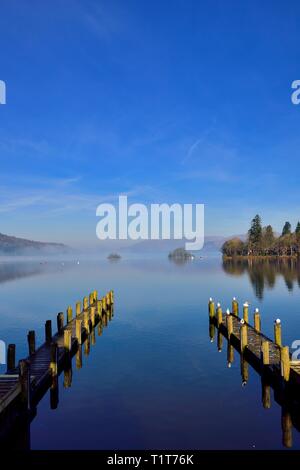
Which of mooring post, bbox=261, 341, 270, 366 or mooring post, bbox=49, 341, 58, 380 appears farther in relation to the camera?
mooring post, bbox=261, 341, 270, 366

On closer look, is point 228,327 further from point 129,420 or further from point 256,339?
point 129,420

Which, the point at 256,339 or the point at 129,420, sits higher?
the point at 256,339

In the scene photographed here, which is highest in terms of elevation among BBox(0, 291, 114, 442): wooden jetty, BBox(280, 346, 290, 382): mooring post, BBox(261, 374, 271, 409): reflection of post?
BBox(280, 346, 290, 382): mooring post

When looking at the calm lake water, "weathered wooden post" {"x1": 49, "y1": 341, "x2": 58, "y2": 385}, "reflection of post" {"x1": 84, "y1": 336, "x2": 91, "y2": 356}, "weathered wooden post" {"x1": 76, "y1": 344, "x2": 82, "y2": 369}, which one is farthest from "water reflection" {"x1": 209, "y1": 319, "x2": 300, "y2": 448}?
"reflection of post" {"x1": 84, "y1": 336, "x2": 91, "y2": 356}

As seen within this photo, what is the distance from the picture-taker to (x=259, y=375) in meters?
23.2

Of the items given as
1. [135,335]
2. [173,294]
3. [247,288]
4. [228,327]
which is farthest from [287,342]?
[247,288]

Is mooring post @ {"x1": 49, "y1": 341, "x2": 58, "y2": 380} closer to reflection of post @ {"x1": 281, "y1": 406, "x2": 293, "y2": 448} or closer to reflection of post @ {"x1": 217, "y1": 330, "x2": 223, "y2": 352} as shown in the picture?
reflection of post @ {"x1": 281, "y1": 406, "x2": 293, "y2": 448}

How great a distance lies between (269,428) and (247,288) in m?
55.6

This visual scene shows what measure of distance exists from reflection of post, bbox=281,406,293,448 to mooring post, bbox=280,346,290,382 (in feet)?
4.72

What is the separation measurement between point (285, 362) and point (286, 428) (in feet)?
8.68

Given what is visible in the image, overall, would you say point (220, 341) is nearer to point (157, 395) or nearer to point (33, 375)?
point (157, 395)

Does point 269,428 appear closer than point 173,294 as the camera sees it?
Yes

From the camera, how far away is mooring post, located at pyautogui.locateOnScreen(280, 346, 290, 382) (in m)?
18.0

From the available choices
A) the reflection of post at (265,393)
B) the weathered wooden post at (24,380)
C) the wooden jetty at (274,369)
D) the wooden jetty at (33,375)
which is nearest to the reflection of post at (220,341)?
the wooden jetty at (274,369)
